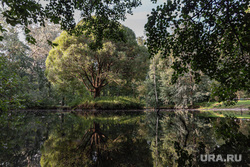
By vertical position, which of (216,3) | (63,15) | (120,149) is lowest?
(120,149)

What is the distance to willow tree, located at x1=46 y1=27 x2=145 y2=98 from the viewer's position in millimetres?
16047

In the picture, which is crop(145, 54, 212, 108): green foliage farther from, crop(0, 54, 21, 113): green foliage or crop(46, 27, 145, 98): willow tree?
crop(0, 54, 21, 113): green foliage

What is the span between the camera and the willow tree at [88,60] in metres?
16.0

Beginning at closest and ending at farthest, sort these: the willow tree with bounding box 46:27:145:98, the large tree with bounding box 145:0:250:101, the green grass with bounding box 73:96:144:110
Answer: the large tree with bounding box 145:0:250:101 < the willow tree with bounding box 46:27:145:98 < the green grass with bounding box 73:96:144:110

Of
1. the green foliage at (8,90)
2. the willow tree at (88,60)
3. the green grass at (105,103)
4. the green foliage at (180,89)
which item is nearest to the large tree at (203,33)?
the green foliage at (8,90)

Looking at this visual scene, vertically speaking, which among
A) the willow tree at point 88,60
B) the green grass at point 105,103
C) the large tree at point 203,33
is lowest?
the green grass at point 105,103

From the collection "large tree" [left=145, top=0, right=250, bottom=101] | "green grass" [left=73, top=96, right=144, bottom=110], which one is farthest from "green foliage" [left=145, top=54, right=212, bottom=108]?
"large tree" [left=145, top=0, right=250, bottom=101]

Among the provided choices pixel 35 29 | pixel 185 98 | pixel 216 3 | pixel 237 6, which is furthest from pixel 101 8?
pixel 35 29

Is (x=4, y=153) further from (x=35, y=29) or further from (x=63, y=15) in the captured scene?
(x=35, y=29)

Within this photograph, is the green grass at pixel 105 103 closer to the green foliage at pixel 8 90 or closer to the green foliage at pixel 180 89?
the green foliage at pixel 180 89

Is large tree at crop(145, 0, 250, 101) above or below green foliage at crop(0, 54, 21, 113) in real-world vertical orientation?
above

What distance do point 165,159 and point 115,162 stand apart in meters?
0.89

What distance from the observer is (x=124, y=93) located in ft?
116

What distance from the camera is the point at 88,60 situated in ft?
53.1
